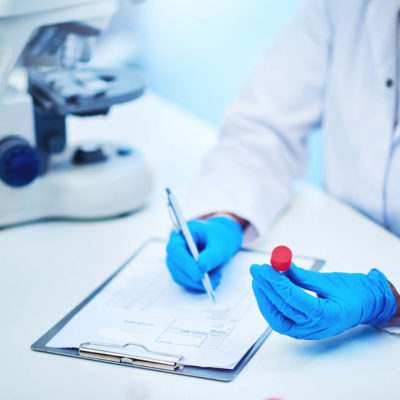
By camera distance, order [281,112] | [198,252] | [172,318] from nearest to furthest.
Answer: [172,318] → [198,252] → [281,112]

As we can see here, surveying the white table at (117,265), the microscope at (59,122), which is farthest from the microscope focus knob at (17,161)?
the white table at (117,265)

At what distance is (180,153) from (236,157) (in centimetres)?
30

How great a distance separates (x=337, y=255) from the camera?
3.28ft

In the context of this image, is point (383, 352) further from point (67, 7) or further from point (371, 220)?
point (67, 7)

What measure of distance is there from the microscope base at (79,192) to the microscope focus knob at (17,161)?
0.04 meters

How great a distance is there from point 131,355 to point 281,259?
0.22 metres

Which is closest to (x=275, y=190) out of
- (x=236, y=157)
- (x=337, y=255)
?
(x=236, y=157)

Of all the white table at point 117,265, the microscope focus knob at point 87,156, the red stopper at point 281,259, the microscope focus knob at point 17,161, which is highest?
the red stopper at point 281,259

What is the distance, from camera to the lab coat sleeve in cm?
123

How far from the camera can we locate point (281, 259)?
2.35ft

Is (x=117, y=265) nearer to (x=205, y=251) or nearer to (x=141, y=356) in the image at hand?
(x=205, y=251)

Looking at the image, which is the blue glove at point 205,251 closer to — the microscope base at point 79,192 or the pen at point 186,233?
the pen at point 186,233

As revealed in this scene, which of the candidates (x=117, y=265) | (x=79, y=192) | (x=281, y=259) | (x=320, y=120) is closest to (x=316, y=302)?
(x=281, y=259)

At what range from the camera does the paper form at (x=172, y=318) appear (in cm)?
76
